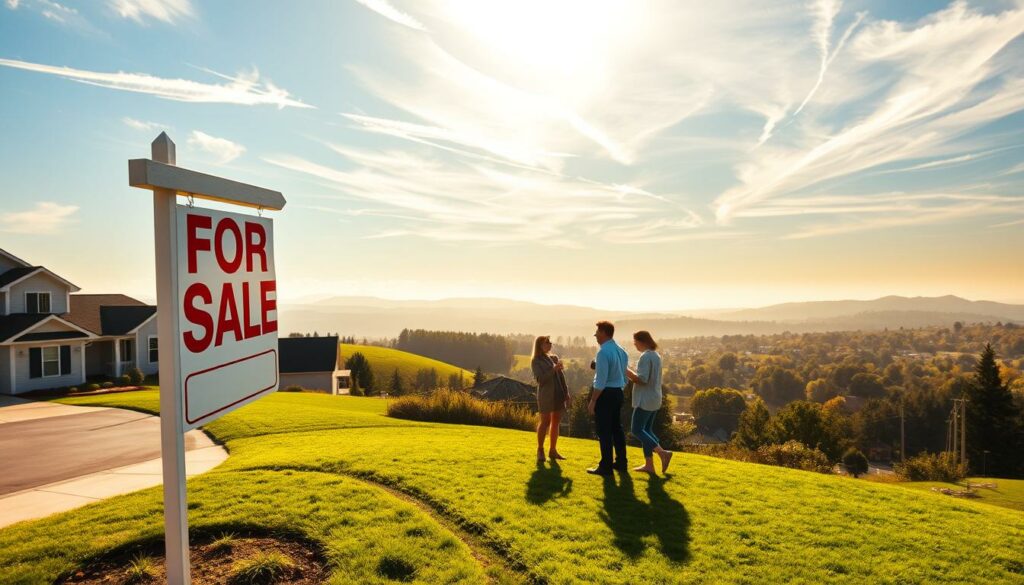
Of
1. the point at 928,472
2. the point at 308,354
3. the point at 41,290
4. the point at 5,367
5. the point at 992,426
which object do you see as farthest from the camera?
the point at 992,426

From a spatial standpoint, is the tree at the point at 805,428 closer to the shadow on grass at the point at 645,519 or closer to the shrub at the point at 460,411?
the shrub at the point at 460,411

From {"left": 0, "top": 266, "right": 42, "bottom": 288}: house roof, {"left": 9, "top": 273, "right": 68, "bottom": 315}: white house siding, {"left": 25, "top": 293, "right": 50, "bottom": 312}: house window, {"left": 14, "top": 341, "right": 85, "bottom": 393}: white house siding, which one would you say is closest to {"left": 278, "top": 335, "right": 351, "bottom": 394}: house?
{"left": 14, "top": 341, "right": 85, "bottom": 393}: white house siding

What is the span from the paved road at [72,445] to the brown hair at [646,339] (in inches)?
404

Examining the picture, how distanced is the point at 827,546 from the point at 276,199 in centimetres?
730

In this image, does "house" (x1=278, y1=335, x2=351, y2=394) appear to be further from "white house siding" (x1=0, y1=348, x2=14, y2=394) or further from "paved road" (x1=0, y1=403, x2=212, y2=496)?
"paved road" (x1=0, y1=403, x2=212, y2=496)

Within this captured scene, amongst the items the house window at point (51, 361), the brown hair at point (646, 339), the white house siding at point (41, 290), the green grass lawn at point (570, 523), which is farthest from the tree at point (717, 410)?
the brown hair at point (646, 339)

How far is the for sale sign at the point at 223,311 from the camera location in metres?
4.13

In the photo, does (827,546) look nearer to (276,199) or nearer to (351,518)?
(351,518)

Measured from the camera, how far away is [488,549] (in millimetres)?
5805

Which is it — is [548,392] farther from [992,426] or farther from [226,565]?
[992,426]

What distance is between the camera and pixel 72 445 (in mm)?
12219

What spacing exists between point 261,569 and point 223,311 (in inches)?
101

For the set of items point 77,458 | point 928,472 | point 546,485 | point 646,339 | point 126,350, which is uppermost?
point 646,339

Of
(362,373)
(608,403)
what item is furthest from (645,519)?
(362,373)
